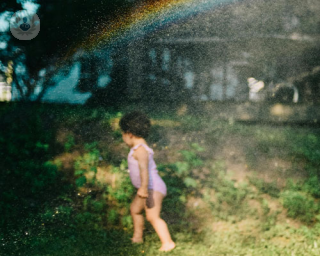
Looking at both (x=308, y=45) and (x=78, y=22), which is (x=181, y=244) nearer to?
(x=78, y=22)

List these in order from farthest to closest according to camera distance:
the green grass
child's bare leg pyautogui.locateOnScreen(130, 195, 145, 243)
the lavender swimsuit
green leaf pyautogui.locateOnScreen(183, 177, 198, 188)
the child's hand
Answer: green leaf pyautogui.locateOnScreen(183, 177, 198, 188)
the green grass
child's bare leg pyautogui.locateOnScreen(130, 195, 145, 243)
the lavender swimsuit
the child's hand

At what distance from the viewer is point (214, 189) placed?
12.4 ft

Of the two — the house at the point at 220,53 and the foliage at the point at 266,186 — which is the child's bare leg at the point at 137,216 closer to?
the foliage at the point at 266,186

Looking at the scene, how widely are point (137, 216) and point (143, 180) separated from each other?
0.45 metres

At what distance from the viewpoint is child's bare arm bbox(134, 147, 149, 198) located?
2424mm

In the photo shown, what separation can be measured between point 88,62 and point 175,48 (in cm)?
240

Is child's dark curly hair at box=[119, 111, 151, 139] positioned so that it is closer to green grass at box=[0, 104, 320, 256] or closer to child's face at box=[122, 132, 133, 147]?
child's face at box=[122, 132, 133, 147]

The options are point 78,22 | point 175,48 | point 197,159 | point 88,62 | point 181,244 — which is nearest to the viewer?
point 181,244

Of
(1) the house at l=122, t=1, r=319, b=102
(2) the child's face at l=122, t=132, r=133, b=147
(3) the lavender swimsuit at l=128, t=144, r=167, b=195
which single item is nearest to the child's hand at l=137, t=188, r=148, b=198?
(3) the lavender swimsuit at l=128, t=144, r=167, b=195

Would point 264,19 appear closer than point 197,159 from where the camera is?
No

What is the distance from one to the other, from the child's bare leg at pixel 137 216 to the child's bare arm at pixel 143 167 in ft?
0.63

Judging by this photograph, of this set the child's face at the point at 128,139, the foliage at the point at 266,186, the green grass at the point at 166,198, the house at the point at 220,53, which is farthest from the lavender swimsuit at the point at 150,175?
the house at the point at 220,53

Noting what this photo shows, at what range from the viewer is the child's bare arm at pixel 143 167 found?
2.42m

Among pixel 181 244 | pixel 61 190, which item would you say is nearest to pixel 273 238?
pixel 181 244
